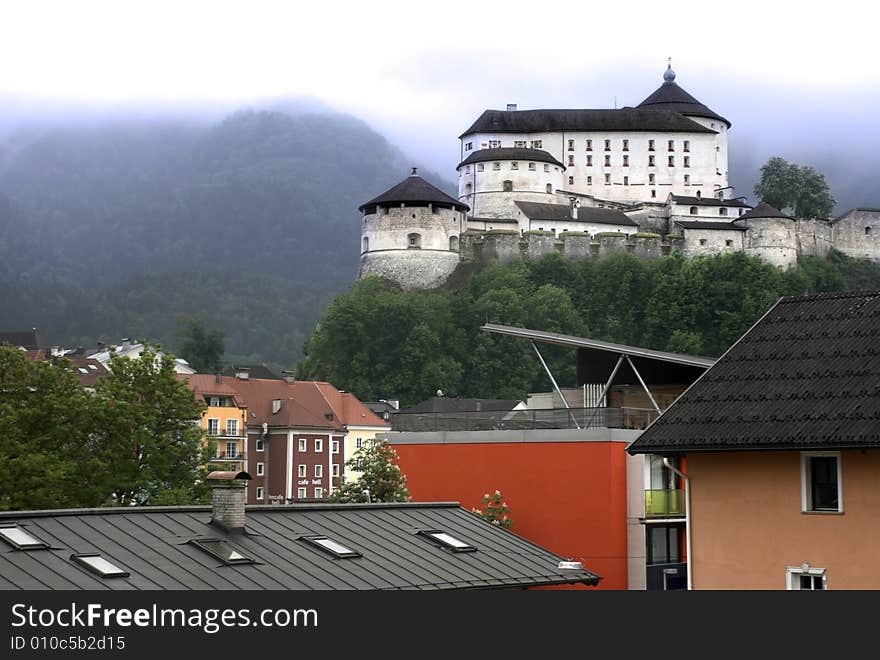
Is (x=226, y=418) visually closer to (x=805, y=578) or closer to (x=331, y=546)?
(x=331, y=546)

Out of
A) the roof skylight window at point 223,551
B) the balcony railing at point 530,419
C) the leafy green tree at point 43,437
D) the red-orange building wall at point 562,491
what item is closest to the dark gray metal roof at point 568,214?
the leafy green tree at point 43,437

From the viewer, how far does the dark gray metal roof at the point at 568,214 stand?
96.8 m

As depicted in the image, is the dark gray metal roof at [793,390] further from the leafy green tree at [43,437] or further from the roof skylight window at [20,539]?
the leafy green tree at [43,437]

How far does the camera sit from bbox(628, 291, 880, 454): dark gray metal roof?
1438 centimetres

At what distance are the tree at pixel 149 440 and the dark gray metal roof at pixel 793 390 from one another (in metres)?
18.7

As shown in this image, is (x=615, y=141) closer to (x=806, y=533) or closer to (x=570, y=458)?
(x=570, y=458)

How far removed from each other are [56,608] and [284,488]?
5785 cm

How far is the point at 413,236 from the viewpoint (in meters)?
92.5

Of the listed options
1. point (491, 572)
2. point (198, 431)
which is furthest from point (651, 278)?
point (491, 572)

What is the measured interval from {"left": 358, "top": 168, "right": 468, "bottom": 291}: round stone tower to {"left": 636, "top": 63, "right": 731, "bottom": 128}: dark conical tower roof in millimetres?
24495

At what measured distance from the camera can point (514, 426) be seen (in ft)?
78.9

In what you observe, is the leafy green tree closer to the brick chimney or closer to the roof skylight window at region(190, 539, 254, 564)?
the brick chimney

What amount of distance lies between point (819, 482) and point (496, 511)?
845 centimetres

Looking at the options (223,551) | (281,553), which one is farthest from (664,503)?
(223,551)
